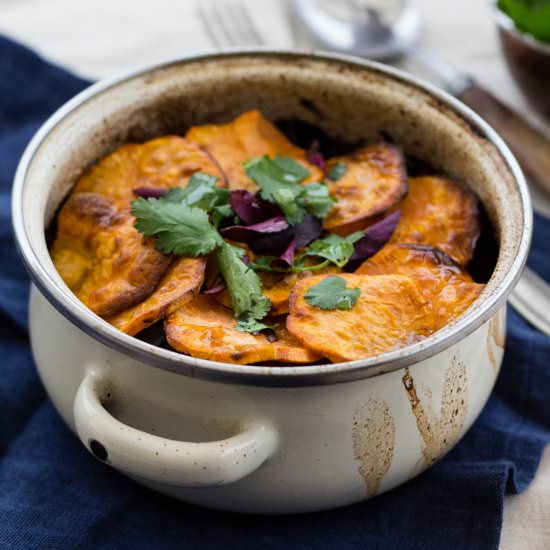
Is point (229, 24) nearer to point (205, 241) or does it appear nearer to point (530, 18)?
point (530, 18)

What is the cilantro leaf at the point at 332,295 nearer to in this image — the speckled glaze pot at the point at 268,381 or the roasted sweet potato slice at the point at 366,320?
the roasted sweet potato slice at the point at 366,320

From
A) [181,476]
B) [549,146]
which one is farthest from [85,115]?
[549,146]

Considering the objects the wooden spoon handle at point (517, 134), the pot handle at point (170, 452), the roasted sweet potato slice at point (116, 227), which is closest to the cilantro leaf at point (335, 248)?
the roasted sweet potato slice at point (116, 227)

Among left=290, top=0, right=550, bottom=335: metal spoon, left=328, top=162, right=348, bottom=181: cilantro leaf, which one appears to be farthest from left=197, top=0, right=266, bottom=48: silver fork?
left=328, top=162, right=348, bottom=181: cilantro leaf

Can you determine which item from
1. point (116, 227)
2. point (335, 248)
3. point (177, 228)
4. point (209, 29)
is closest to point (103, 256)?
point (116, 227)

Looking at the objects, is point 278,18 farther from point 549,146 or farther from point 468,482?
point 468,482

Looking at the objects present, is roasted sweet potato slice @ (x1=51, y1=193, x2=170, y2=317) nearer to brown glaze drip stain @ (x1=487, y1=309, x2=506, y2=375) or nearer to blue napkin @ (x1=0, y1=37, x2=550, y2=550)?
blue napkin @ (x1=0, y1=37, x2=550, y2=550)
